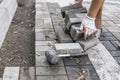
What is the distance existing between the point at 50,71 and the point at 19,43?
136 cm

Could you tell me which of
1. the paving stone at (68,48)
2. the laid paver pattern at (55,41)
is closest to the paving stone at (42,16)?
the laid paver pattern at (55,41)

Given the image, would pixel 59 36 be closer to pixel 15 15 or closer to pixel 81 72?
pixel 81 72

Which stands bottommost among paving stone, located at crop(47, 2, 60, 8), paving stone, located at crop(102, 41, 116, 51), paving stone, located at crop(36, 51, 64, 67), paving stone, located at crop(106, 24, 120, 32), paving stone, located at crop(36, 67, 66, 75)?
paving stone, located at crop(47, 2, 60, 8)

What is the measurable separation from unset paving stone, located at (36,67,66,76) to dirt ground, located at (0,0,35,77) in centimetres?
40

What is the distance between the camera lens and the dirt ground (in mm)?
3646

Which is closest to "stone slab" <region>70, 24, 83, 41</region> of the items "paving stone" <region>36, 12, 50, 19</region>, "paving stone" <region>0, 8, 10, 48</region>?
"paving stone" <region>0, 8, 10, 48</region>

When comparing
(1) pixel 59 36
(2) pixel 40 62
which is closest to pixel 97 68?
(2) pixel 40 62

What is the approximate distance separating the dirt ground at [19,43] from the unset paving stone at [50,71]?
1.32 ft

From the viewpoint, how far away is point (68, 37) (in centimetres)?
410

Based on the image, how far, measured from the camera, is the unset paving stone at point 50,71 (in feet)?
10.2

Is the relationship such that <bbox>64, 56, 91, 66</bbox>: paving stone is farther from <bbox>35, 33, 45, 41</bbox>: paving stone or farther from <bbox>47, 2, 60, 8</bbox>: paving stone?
<bbox>47, 2, 60, 8</bbox>: paving stone

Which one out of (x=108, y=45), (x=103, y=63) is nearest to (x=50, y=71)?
(x=103, y=63)

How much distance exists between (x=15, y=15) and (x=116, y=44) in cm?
282

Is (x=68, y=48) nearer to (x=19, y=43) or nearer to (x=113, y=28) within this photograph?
(x=19, y=43)
